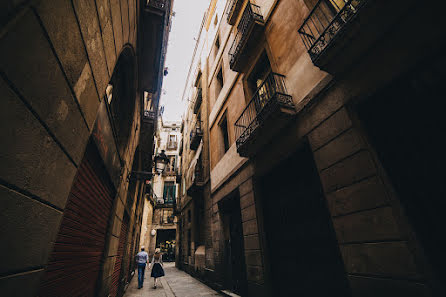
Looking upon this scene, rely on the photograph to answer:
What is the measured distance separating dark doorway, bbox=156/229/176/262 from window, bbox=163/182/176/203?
443 centimetres

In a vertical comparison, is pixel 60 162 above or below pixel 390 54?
below

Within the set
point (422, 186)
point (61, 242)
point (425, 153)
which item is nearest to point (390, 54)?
point (425, 153)

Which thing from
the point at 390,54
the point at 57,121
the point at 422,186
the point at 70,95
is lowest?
the point at 422,186

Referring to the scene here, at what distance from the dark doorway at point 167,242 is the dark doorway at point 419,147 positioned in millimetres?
29483

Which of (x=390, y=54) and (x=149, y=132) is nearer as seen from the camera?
(x=390, y=54)

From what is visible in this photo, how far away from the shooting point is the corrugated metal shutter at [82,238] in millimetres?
2614

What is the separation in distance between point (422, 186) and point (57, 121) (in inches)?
177

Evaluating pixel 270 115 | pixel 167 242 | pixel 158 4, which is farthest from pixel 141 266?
pixel 167 242

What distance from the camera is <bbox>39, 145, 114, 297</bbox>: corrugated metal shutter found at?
2.61 metres

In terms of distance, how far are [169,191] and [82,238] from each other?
26.7 m

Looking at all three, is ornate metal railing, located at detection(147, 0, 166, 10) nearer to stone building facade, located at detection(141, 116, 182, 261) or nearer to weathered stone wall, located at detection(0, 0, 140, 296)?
weathered stone wall, located at detection(0, 0, 140, 296)

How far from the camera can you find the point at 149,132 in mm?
9656

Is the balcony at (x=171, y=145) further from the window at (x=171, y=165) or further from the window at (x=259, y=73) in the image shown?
the window at (x=259, y=73)

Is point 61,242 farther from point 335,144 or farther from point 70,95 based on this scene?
point 335,144
